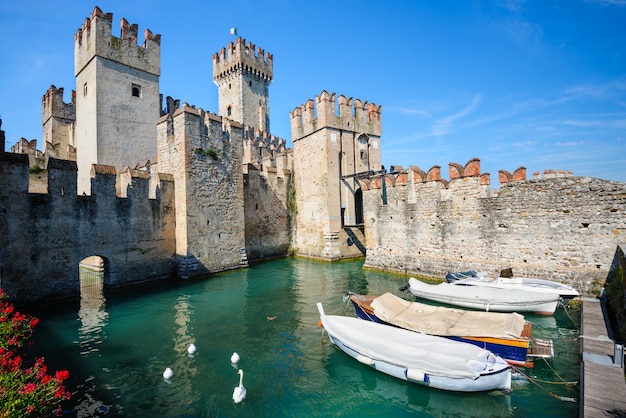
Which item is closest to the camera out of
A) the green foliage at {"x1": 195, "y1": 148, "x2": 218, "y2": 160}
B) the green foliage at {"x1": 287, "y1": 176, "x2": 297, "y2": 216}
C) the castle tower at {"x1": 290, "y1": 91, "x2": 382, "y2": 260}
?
the green foliage at {"x1": 195, "y1": 148, "x2": 218, "y2": 160}

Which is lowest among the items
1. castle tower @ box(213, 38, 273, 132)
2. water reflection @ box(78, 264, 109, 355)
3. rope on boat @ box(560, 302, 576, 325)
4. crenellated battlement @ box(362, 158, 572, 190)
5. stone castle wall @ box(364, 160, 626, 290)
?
water reflection @ box(78, 264, 109, 355)

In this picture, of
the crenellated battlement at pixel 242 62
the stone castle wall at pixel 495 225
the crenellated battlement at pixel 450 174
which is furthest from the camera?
the crenellated battlement at pixel 242 62

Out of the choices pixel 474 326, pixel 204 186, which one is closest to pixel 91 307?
pixel 204 186

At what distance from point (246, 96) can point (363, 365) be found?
36.5m

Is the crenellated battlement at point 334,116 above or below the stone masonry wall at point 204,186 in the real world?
above

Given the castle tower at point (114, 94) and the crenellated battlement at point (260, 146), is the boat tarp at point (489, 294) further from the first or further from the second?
the castle tower at point (114, 94)

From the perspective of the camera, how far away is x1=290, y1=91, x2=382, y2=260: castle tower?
836 inches

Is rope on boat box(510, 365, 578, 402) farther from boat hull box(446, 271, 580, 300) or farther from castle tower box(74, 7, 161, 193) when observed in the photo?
castle tower box(74, 7, 161, 193)

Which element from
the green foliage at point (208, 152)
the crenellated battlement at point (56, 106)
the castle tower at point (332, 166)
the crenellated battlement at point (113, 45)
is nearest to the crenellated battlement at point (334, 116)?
the castle tower at point (332, 166)

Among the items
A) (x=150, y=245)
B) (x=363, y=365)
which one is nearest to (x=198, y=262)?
(x=150, y=245)

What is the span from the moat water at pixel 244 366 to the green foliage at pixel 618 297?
104 cm

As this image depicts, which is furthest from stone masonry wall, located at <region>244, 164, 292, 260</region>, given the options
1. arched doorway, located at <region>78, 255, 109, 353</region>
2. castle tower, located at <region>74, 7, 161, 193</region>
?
arched doorway, located at <region>78, 255, 109, 353</region>

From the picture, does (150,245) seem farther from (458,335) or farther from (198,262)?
(458,335)

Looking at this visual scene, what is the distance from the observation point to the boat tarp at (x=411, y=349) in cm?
630
